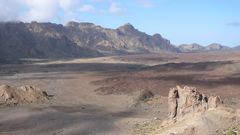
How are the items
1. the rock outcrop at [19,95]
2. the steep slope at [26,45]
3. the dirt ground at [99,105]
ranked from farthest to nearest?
the steep slope at [26,45] < the rock outcrop at [19,95] < the dirt ground at [99,105]

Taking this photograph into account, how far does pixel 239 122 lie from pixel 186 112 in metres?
6.37

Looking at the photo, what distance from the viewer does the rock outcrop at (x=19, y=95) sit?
50709 mm

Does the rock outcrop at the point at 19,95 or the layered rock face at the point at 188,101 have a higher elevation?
the layered rock face at the point at 188,101

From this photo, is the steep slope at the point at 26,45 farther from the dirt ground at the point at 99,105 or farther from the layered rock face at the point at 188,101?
the layered rock face at the point at 188,101

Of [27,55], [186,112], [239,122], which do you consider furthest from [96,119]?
[27,55]

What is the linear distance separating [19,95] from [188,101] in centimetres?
2560

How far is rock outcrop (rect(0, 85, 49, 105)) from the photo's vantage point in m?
50.7

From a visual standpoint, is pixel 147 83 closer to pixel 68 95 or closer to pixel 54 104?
pixel 68 95

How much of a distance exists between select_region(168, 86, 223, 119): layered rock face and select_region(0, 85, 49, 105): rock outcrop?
Result: 2244cm

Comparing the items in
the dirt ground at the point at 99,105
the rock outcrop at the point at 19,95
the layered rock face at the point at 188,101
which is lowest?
the dirt ground at the point at 99,105

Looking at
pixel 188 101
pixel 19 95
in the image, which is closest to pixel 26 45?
pixel 19 95

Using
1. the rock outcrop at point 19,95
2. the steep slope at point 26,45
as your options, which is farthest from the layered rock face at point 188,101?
the steep slope at point 26,45

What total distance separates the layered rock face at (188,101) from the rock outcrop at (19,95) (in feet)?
73.6

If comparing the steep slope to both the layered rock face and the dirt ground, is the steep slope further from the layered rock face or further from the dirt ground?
the layered rock face
